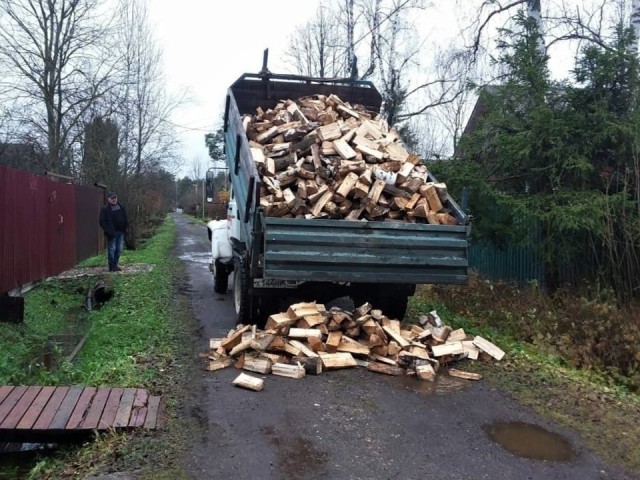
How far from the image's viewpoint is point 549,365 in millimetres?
6102

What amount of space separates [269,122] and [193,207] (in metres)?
74.2

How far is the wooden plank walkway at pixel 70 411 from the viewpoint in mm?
4055

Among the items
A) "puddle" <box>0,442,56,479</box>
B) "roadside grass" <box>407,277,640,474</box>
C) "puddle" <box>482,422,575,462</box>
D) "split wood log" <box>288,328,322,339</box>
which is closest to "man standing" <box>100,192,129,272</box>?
"roadside grass" <box>407,277,640,474</box>

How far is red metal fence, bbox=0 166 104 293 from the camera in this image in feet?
30.2

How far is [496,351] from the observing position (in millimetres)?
6258

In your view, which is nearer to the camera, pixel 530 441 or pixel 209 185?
pixel 530 441

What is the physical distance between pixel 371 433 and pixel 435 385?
1.38 metres

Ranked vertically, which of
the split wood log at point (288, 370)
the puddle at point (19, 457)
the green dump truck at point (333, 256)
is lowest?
the puddle at point (19, 457)

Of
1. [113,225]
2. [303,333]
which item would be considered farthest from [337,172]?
[113,225]

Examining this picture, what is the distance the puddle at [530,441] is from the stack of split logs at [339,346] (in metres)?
1.14

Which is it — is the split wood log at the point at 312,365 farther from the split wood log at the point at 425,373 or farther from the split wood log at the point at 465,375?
the split wood log at the point at 465,375

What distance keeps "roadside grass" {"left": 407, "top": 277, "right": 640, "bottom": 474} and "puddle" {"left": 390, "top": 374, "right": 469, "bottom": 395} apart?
370mm

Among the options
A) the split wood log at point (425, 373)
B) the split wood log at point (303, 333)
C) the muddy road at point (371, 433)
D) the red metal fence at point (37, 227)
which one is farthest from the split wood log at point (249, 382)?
the red metal fence at point (37, 227)

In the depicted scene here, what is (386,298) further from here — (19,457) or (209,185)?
(209,185)
